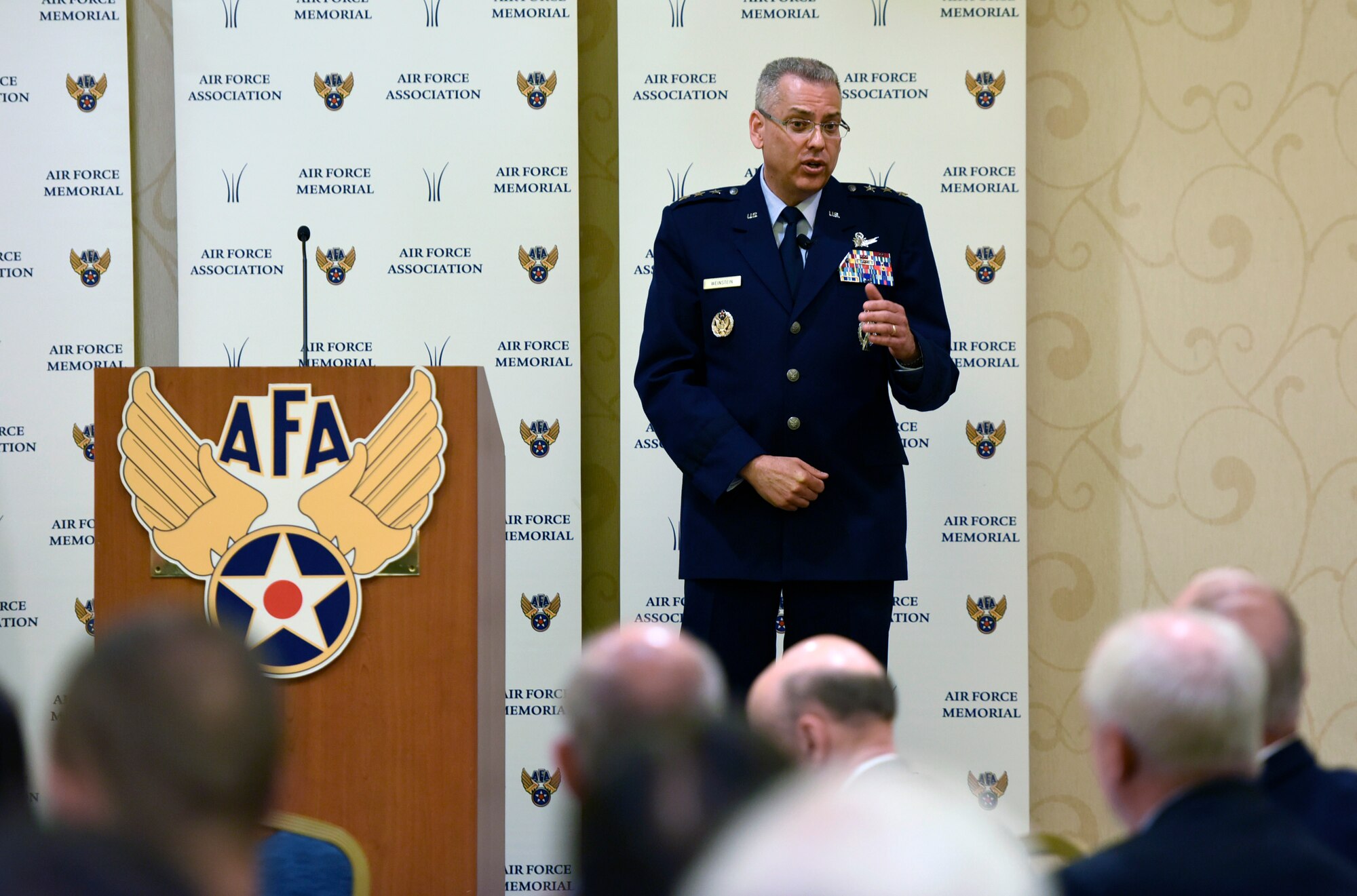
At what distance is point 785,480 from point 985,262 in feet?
4.35

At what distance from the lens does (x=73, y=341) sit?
407cm

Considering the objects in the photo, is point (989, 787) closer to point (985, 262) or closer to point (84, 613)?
point (985, 262)

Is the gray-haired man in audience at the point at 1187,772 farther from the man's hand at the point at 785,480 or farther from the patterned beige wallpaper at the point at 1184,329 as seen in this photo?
the patterned beige wallpaper at the point at 1184,329

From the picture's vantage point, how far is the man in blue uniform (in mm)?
3113

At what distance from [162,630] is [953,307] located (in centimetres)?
325

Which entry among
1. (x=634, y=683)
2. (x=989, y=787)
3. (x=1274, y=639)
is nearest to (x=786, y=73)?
(x=1274, y=639)

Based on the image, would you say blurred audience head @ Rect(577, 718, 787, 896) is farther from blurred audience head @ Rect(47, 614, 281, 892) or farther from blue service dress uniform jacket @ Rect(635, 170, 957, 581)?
blue service dress uniform jacket @ Rect(635, 170, 957, 581)

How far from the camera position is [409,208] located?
407cm

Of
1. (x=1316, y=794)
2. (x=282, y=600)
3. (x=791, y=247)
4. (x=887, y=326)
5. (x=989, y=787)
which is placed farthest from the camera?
(x=989, y=787)

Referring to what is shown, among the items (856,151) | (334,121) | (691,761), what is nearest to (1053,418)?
(856,151)

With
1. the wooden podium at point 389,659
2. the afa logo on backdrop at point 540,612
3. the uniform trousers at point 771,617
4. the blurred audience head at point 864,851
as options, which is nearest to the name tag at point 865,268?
the uniform trousers at point 771,617

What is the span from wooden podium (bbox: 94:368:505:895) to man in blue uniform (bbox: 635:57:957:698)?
76 cm

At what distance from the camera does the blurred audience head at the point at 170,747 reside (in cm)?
98

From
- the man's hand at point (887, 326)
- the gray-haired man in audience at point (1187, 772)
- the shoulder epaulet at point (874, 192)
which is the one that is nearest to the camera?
the gray-haired man in audience at point (1187, 772)
